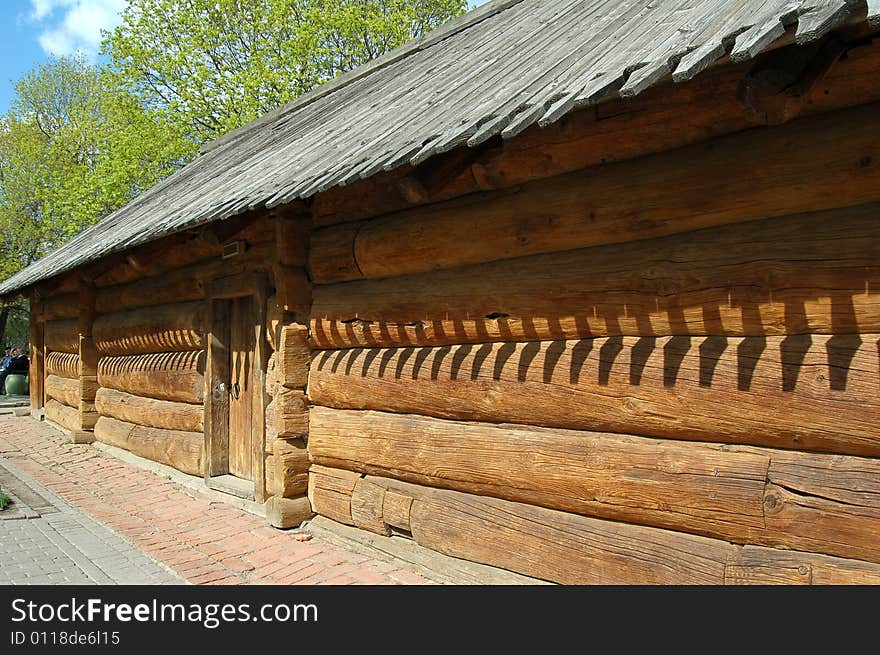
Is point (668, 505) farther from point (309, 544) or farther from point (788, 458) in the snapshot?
point (309, 544)

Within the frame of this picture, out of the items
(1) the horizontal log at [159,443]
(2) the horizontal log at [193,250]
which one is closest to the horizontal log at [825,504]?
(2) the horizontal log at [193,250]

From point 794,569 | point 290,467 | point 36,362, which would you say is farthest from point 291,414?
point 36,362

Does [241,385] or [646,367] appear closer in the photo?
[646,367]

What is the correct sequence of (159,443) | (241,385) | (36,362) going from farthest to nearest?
(36,362) < (159,443) < (241,385)

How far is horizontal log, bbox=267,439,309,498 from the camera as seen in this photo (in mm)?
5723

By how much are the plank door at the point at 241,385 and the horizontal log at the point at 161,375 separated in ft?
1.57

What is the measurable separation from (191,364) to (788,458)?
6.55 m

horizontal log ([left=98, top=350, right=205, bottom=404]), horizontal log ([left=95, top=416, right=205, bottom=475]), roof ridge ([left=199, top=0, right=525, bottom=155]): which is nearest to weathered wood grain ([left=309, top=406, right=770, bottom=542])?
horizontal log ([left=95, top=416, right=205, bottom=475])

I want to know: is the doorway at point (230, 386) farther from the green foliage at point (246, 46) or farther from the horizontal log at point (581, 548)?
the green foliage at point (246, 46)

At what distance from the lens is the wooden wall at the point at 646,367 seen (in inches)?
115

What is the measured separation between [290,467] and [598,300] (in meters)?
3.07

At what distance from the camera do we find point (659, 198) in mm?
3479

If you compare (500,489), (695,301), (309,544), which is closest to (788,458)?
(695,301)

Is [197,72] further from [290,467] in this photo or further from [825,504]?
[825,504]
